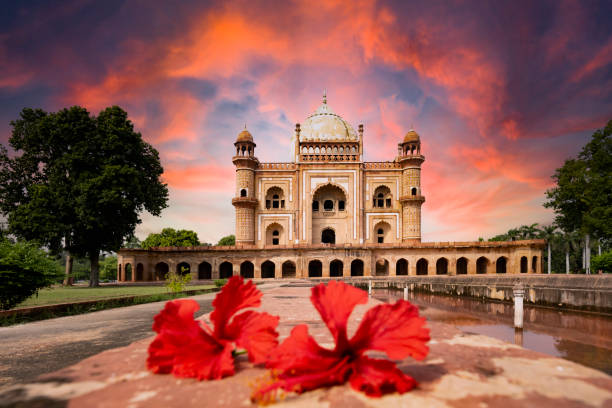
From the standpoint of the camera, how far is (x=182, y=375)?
1.05 meters

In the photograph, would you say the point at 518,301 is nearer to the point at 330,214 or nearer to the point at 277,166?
the point at 330,214

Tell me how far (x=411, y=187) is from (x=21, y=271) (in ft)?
99.6

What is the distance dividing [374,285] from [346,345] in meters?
17.7

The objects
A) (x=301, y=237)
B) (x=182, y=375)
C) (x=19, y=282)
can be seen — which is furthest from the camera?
(x=301, y=237)

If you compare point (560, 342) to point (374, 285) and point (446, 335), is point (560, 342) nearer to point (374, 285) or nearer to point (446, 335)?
point (446, 335)

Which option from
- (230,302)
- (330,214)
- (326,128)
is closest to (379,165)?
(330,214)

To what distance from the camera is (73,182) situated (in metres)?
19.5

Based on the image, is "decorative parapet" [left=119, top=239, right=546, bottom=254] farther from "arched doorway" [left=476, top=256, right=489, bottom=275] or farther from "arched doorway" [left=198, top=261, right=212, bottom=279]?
"arched doorway" [left=198, top=261, right=212, bottom=279]

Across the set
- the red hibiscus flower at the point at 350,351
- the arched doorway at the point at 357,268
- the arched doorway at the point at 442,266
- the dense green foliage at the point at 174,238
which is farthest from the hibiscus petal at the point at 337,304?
the dense green foliage at the point at 174,238

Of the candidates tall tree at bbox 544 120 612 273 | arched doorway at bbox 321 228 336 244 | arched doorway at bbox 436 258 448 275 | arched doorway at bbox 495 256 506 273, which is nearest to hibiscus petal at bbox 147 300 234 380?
tall tree at bbox 544 120 612 273

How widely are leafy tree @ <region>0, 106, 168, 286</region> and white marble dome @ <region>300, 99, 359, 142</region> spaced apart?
2042 centimetres

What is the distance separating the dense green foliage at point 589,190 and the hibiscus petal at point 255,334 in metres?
26.7

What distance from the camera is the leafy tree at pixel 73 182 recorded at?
18359 millimetres

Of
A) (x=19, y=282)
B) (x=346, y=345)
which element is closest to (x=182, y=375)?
(x=346, y=345)
